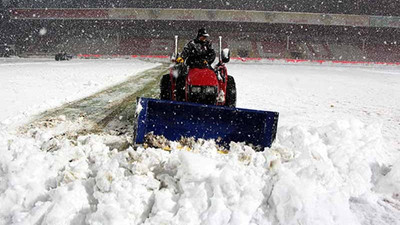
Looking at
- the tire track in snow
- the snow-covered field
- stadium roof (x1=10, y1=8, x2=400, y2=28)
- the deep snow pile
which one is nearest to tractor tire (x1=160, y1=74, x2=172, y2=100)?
the tire track in snow

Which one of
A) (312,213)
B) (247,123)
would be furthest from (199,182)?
(247,123)

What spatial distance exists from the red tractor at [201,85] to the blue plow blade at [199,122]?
50 centimetres

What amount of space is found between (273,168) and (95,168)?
1.46 meters

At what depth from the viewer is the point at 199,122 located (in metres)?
3.53

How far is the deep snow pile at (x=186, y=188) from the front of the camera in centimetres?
214

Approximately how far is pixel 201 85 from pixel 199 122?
599mm

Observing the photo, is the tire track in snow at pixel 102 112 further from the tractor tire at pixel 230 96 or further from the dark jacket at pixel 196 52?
the tractor tire at pixel 230 96

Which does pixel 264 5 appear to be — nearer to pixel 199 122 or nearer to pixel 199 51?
pixel 199 51

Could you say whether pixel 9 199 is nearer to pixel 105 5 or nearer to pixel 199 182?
pixel 199 182

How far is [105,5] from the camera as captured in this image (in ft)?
122

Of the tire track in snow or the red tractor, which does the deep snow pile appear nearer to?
the red tractor

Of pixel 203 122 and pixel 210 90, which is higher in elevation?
pixel 210 90

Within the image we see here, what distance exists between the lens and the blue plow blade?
341 cm

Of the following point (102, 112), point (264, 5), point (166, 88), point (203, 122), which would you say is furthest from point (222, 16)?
point (203, 122)
